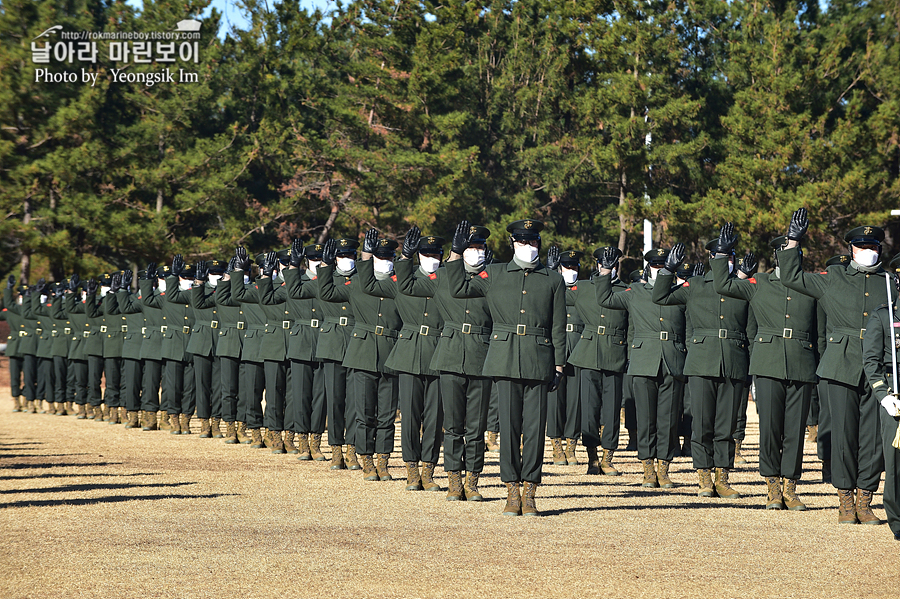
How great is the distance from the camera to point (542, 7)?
32562 millimetres

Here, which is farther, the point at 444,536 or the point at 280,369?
the point at 280,369

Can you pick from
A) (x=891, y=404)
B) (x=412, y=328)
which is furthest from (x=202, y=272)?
(x=891, y=404)

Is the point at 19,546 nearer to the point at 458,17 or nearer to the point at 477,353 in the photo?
the point at 477,353

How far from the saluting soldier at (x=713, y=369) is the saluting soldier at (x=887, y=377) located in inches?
78.1

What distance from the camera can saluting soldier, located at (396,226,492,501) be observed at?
914 cm

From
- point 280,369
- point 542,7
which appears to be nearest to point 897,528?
point 280,369

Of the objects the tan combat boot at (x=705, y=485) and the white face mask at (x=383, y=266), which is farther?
the white face mask at (x=383, y=266)

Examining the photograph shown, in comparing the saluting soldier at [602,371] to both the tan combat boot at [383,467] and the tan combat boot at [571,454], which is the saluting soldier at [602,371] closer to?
the tan combat boot at [571,454]

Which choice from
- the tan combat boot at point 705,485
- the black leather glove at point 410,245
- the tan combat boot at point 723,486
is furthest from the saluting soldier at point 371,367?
the tan combat boot at point 723,486

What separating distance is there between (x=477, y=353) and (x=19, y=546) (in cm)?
365

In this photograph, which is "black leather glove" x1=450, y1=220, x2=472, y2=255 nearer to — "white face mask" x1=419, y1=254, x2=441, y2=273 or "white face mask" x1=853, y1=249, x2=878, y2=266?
"white face mask" x1=419, y1=254, x2=441, y2=273

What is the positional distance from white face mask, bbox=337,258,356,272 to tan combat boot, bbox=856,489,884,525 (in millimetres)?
5161

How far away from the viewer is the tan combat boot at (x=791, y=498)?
9094mm

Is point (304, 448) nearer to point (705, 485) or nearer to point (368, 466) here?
point (368, 466)
